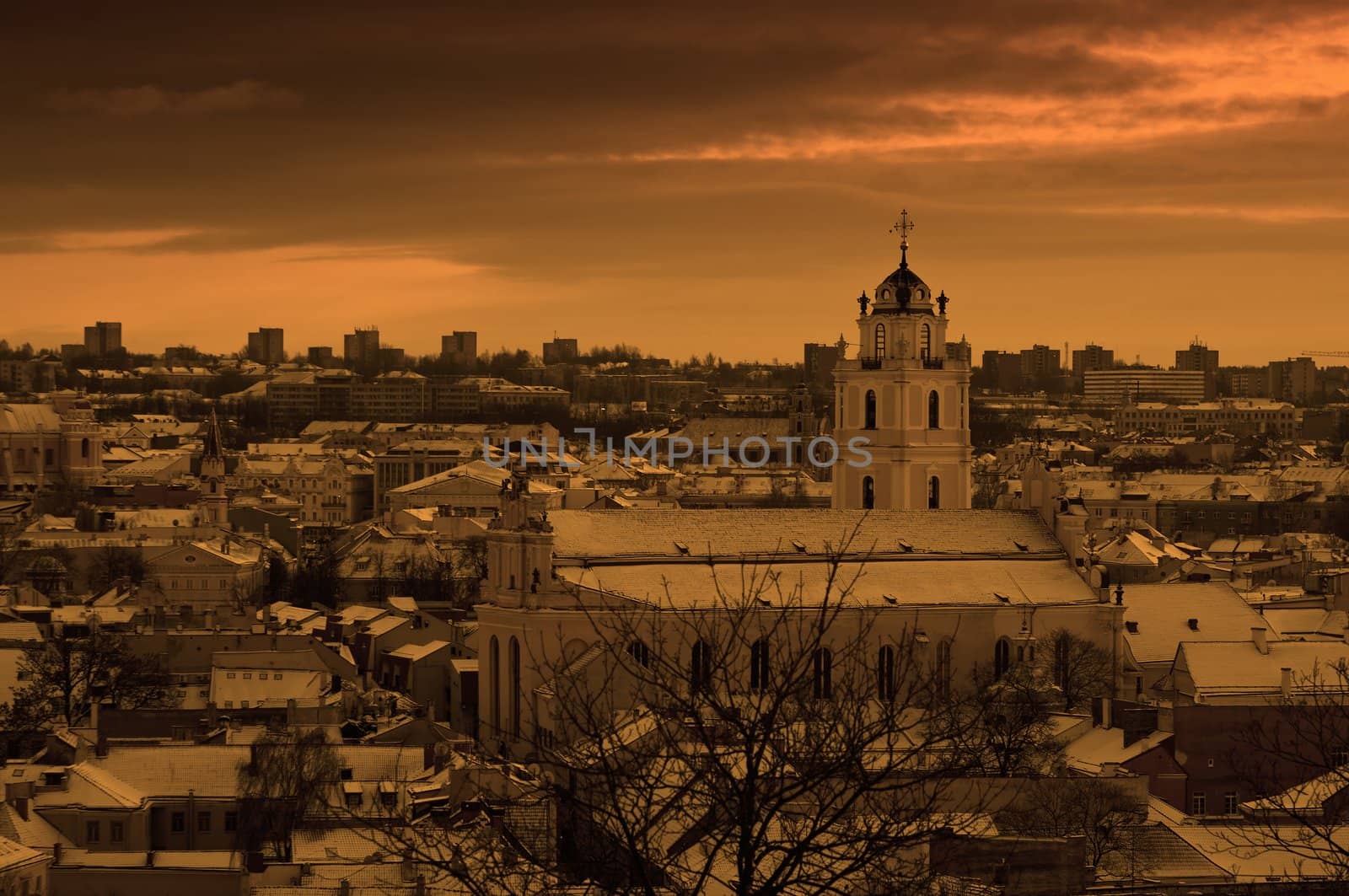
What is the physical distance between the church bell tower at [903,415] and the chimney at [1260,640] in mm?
8870

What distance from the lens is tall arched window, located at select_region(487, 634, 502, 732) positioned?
4228cm

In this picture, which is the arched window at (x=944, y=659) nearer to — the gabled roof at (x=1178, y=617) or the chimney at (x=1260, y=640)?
the gabled roof at (x=1178, y=617)

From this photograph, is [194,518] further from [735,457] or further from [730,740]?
[730,740]

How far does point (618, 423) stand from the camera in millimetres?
190000

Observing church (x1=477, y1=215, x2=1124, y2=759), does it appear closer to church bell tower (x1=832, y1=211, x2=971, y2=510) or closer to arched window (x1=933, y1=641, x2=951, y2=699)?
arched window (x1=933, y1=641, x2=951, y2=699)

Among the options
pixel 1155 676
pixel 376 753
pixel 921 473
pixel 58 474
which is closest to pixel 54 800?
pixel 376 753

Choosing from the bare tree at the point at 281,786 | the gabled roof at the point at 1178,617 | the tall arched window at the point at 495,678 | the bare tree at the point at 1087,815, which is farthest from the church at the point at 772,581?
the bare tree at the point at 1087,815

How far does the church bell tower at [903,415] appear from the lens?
51.8m

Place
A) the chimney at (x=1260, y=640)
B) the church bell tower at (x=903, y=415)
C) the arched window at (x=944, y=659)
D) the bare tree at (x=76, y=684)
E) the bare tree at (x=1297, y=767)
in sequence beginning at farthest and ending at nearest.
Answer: the church bell tower at (x=903, y=415) → the bare tree at (x=76, y=684) → the chimney at (x=1260, y=640) → the arched window at (x=944, y=659) → the bare tree at (x=1297, y=767)

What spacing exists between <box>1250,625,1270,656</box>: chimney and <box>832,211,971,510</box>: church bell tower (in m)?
8.87

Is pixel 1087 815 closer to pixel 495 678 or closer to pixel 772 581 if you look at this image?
pixel 772 581

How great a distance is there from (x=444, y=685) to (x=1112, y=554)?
84.0ft

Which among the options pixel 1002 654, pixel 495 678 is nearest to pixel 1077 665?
pixel 1002 654

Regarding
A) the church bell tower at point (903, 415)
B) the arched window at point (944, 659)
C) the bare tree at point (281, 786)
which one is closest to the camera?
the bare tree at point (281, 786)
